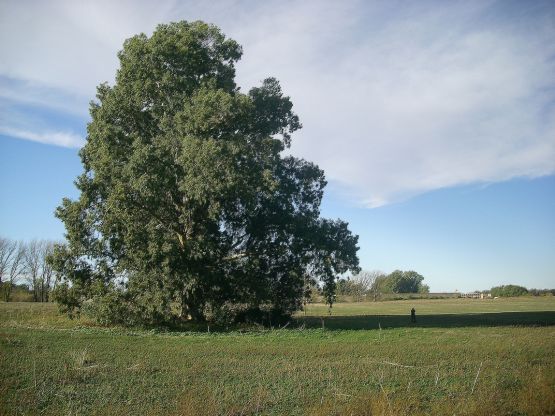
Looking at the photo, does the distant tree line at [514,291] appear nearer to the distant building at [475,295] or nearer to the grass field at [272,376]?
the distant building at [475,295]

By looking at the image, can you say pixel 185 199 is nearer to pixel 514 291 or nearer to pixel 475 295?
pixel 514 291

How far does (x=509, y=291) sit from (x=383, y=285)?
40.3 metres

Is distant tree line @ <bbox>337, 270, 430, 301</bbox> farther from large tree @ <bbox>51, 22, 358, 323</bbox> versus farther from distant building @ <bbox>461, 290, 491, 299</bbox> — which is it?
large tree @ <bbox>51, 22, 358, 323</bbox>

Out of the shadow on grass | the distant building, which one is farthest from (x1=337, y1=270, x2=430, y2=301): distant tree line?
the shadow on grass

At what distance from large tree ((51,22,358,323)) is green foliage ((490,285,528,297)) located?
129m

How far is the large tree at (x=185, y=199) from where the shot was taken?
90.4ft

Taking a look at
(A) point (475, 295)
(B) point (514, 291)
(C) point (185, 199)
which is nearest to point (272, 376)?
(C) point (185, 199)

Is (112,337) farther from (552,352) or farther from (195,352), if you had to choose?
(552,352)

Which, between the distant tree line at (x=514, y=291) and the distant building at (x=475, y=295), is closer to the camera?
the distant tree line at (x=514, y=291)

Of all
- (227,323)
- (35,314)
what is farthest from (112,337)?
(35,314)

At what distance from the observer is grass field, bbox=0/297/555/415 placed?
10.7m

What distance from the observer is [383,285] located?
158 m

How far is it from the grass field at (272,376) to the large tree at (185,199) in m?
6.42

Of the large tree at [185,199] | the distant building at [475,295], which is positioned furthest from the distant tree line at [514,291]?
the large tree at [185,199]
